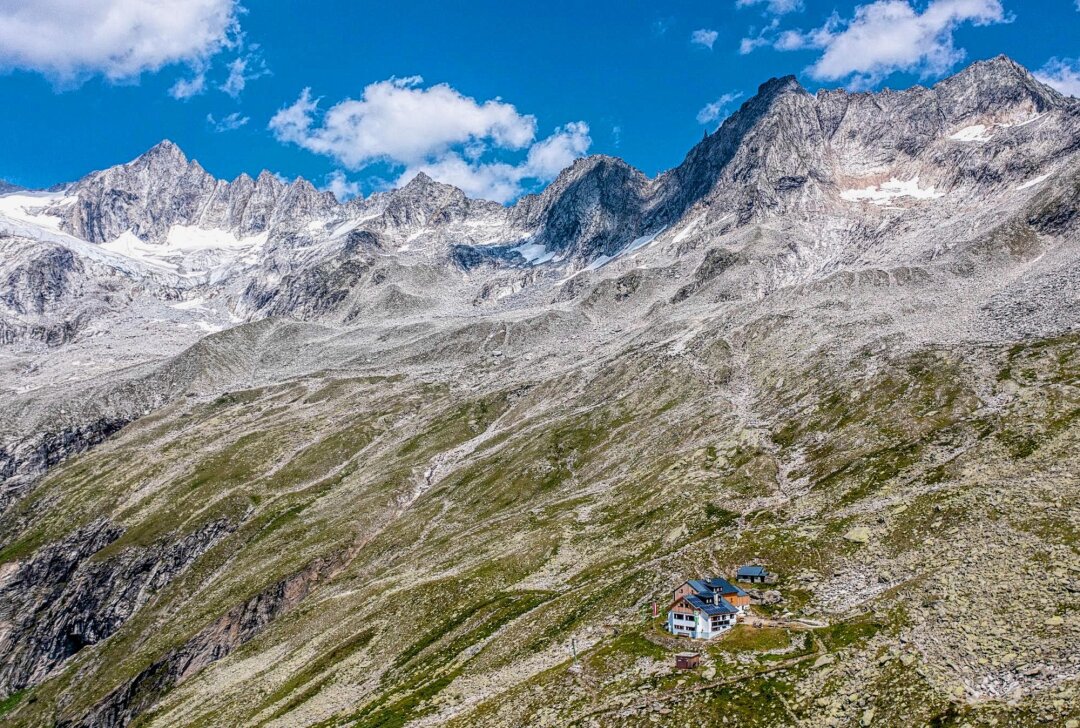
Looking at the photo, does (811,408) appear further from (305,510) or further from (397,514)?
(305,510)

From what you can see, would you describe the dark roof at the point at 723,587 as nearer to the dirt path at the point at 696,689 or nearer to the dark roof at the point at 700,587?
the dark roof at the point at 700,587

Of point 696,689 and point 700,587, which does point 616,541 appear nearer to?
point 700,587

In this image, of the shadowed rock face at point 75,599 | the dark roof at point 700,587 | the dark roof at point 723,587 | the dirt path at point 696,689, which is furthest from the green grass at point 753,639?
the shadowed rock face at point 75,599

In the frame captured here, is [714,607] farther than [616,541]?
No

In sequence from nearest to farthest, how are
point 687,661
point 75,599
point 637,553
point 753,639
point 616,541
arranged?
point 687,661 → point 753,639 → point 637,553 → point 616,541 → point 75,599

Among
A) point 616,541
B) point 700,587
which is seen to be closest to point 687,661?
point 700,587

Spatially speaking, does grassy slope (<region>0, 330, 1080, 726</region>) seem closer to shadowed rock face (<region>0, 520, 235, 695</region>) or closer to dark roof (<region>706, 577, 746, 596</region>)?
dark roof (<region>706, 577, 746, 596</region>)
